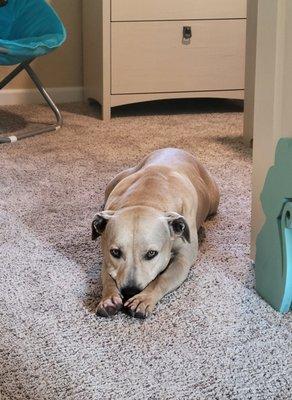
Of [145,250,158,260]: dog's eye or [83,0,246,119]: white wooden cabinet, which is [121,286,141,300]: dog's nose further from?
[83,0,246,119]: white wooden cabinet

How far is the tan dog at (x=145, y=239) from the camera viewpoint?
1.30 m

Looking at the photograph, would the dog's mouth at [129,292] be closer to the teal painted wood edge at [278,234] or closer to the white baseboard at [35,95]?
the teal painted wood edge at [278,234]

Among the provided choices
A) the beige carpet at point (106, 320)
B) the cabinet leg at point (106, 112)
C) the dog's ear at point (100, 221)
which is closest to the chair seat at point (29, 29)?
the cabinet leg at point (106, 112)

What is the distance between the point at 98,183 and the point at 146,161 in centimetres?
39

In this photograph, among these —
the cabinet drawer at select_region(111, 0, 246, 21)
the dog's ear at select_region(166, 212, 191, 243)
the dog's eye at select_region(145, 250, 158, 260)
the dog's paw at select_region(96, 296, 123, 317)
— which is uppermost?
the cabinet drawer at select_region(111, 0, 246, 21)

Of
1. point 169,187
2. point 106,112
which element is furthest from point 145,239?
point 106,112

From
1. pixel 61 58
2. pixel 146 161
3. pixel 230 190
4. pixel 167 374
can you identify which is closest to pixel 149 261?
pixel 167 374

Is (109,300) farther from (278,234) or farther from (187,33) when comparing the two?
(187,33)

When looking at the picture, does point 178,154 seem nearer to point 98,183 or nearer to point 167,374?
point 98,183

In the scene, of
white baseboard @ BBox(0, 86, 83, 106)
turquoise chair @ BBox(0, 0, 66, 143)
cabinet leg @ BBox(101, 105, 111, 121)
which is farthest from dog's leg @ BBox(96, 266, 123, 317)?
white baseboard @ BBox(0, 86, 83, 106)

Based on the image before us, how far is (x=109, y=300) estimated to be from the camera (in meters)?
1.29

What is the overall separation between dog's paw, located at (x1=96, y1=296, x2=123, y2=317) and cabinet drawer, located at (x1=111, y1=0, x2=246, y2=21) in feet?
6.32

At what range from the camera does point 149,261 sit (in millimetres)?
1317

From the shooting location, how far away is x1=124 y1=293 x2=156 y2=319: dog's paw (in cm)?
127
